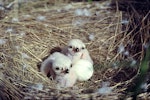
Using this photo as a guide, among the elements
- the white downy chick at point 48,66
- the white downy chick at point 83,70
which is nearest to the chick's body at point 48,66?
the white downy chick at point 48,66

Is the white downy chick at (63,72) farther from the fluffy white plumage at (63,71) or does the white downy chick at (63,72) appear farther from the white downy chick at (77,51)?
the white downy chick at (77,51)

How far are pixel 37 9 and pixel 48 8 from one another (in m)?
0.08

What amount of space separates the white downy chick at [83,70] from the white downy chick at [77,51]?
0.05 metres

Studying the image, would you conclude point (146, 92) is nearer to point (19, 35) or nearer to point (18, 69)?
point (18, 69)

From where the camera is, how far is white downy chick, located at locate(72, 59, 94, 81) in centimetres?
236

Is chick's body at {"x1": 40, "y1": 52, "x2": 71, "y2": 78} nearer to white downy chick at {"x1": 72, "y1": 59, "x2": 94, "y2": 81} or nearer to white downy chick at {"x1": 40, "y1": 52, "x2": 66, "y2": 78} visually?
white downy chick at {"x1": 40, "y1": 52, "x2": 66, "y2": 78}

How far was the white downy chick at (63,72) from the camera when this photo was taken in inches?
87.3

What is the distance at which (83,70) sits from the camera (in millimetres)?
2354

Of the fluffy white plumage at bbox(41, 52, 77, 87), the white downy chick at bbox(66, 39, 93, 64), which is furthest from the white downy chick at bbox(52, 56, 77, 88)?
the white downy chick at bbox(66, 39, 93, 64)

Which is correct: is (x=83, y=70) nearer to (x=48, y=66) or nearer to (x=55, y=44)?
(x=48, y=66)

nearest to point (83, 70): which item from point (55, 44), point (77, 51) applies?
point (77, 51)

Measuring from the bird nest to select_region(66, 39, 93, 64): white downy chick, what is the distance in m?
0.10

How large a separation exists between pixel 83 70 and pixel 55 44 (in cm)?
38

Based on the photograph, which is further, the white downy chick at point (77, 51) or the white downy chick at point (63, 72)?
the white downy chick at point (77, 51)
